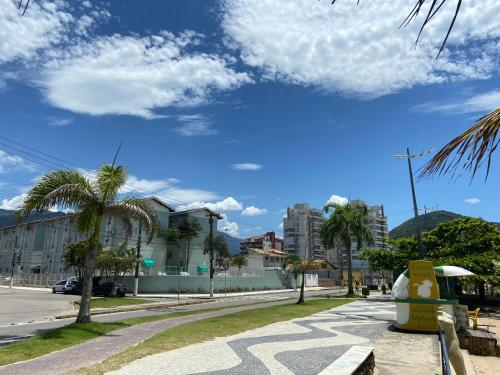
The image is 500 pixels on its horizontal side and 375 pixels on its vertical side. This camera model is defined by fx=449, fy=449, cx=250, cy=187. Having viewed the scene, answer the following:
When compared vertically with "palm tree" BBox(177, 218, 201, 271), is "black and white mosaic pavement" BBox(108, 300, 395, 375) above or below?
below

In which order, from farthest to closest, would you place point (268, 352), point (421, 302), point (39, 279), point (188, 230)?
point (188, 230) → point (39, 279) → point (421, 302) → point (268, 352)

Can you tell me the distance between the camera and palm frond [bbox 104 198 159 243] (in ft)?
57.0

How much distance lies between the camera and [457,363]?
22.3 feet

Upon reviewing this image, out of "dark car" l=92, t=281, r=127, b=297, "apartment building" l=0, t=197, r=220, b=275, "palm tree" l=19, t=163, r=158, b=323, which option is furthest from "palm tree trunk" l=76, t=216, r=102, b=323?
"apartment building" l=0, t=197, r=220, b=275

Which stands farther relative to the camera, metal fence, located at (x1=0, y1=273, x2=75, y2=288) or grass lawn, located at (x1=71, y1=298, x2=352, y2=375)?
metal fence, located at (x1=0, y1=273, x2=75, y2=288)

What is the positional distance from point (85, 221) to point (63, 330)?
14.2ft

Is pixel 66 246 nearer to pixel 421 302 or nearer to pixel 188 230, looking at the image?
pixel 188 230

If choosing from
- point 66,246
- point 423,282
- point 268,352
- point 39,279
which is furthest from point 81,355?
point 39,279

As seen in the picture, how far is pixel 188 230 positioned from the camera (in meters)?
68.8

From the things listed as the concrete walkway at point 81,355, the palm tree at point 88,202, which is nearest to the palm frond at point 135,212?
the palm tree at point 88,202

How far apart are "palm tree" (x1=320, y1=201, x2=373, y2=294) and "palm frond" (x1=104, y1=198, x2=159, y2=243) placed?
27.5 metres

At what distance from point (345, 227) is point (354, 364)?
3661 cm

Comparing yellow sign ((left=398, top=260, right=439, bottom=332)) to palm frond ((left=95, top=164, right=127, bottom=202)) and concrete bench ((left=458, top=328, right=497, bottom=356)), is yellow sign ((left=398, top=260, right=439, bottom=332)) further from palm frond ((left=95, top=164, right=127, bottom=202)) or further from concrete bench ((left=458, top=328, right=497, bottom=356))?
palm frond ((left=95, top=164, right=127, bottom=202))

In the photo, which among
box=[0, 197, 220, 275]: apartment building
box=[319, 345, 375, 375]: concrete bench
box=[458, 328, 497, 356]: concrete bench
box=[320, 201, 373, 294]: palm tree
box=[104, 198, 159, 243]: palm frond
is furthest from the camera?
box=[0, 197, 220, 275]: apartment building
